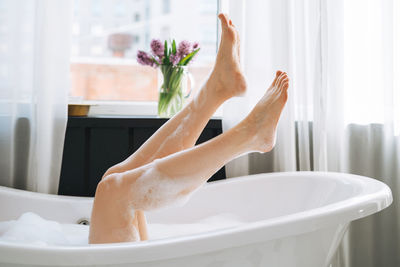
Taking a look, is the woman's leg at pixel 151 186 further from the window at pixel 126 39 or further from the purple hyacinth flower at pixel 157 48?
the window at pixel 126 39

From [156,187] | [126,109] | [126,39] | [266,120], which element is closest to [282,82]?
[266,120]

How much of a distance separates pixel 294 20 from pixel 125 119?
0.83 m

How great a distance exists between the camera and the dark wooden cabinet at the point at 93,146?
5.13 feet

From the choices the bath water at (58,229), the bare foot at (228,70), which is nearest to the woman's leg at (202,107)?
the bare foot at (228,70)

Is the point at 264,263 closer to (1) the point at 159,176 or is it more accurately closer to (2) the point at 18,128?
(1) the point at 159,176

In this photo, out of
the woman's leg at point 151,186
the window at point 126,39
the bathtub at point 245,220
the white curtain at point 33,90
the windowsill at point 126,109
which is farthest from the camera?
the window at point 126,39

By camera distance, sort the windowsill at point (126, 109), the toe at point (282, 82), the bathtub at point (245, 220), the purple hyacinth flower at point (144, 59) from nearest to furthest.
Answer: the bathtub at point (245, 220)
the toe at point (282, 82)
the purple hyacinth flower at point (144, 59)
the windowsill at point (126, 109)

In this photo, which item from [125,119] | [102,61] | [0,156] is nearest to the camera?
[0,156]

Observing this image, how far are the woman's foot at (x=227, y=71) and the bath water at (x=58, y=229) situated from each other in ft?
1.66

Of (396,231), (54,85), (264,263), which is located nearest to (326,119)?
(396,231)

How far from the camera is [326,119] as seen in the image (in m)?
1.61

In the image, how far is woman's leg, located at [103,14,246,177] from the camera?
1.02 m

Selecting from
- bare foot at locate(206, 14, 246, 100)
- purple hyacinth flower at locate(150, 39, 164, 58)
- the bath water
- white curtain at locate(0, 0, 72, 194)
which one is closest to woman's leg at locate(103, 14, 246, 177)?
bare foot at locate(206, 14, 246, 100)

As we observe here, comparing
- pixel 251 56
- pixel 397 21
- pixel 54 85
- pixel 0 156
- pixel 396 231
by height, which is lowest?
pixel 396 231
